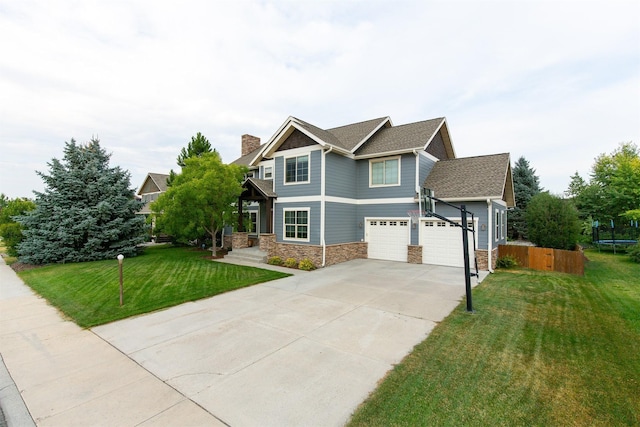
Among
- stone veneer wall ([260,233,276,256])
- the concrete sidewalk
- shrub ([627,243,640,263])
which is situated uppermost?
stone veneer wall ([260,233,276,256])

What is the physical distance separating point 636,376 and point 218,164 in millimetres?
16152

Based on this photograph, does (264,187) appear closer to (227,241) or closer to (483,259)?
(227,241)

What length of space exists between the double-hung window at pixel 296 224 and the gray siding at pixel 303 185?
0.94 metres

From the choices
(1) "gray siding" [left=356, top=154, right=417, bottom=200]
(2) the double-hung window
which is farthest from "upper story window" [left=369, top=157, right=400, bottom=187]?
(2) the double-hung window

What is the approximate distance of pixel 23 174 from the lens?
20.0 metres

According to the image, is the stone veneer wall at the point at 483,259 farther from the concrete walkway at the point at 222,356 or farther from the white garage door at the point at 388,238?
the concrete walkway at the point at 222,356

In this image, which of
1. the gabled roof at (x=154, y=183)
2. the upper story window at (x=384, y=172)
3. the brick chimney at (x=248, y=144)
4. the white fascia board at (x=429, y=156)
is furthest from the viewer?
the gabled roof at (x=154, y=183)

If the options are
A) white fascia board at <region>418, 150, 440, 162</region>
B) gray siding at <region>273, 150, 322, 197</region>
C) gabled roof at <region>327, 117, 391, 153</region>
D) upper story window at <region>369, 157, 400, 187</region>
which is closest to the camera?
gray siding at <region>273, 150, 322, 197</region>

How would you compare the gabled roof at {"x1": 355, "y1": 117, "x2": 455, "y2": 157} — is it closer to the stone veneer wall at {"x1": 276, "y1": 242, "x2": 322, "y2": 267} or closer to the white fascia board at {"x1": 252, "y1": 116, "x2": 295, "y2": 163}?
the white fascia board at {"x1": 252, "y1": 116, "x2": 295, "y2": 163}

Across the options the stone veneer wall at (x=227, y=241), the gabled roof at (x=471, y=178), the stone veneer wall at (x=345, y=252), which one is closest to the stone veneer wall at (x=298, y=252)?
the stone veneer wall at (x=345, y=252)

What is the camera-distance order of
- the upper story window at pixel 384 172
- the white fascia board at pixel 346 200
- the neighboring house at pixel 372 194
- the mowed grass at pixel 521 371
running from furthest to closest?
the upper story window at pixel 384 172 < the white fascia board at pixel 346 200 < the neighboring house at pixel 372 194 < the mowed grass at pixel 521 371

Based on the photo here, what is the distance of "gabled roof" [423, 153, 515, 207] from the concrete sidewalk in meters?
12.9

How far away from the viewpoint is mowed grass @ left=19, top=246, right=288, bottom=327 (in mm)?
7496

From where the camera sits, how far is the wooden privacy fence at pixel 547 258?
1212 cm
